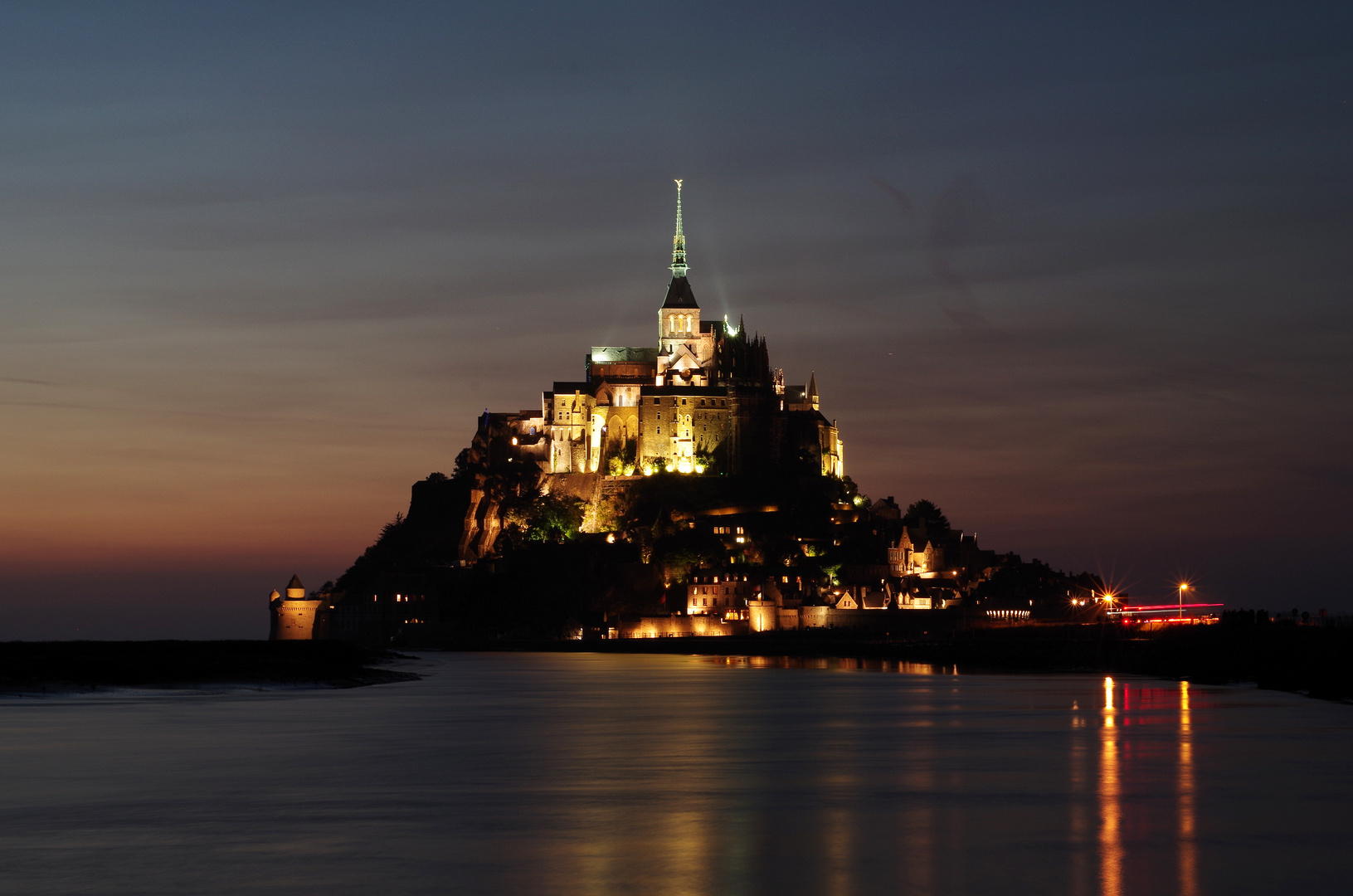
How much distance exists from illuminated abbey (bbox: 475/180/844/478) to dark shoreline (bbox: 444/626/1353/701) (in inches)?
856

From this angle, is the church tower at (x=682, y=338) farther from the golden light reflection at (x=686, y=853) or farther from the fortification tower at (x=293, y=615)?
the golden light reflection at (x=686, y=853)

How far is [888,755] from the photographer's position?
3547 cm

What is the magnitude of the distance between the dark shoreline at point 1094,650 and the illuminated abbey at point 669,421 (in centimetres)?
2173

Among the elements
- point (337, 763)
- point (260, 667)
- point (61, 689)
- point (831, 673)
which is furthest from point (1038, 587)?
point (337, 763)

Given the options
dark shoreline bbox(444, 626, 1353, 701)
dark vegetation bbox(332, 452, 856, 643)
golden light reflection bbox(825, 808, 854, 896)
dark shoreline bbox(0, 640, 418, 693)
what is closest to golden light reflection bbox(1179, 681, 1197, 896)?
golden light reflection bbox(825, 808, 854, 896)

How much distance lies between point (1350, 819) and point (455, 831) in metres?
14.1

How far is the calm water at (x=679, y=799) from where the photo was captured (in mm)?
19156

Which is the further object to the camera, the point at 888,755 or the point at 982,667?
the point at 982,667

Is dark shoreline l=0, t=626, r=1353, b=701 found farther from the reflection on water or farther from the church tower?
the church tower

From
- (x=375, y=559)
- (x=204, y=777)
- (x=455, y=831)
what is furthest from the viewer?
(x=375, y=559)

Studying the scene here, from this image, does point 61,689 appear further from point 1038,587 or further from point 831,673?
point 1038,587

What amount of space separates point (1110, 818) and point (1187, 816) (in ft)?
4.14

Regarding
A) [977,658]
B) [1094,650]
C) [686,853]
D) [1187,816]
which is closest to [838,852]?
[686,853]

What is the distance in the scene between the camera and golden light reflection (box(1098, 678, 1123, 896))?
18.6 metres
